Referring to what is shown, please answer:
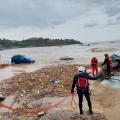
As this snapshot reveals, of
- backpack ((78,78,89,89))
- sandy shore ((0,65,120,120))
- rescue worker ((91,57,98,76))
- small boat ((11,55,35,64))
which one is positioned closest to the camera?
backpack ((78,78,89,89))

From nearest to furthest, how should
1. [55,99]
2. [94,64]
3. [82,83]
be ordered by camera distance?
[82,83], [55,99], [94,64]

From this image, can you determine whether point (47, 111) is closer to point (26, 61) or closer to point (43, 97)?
point (43, 97)

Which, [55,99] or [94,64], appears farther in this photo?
[94,64]

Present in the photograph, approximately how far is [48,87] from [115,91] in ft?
15.9

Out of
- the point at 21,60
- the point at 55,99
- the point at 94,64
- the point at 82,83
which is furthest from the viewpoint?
the point at 21,60

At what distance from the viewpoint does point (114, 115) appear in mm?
14234

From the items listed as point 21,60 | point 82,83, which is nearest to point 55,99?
point 82,83

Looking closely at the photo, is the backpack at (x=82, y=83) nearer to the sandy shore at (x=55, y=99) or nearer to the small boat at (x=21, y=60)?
the sandy shore at (x=55, y=99)

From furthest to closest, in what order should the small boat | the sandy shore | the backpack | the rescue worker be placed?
1. the small boat
2. the rescue worker
3. the sandy shore
4. the backpack

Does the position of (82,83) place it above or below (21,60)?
above

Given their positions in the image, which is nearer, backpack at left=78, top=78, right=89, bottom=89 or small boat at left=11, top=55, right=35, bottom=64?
backpack at left=78, top=78, right=89, bottom=89

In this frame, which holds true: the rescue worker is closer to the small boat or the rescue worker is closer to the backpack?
the backpack

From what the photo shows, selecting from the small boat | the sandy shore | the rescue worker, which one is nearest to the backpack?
the sandy shore

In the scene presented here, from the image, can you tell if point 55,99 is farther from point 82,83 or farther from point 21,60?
point 21,60
